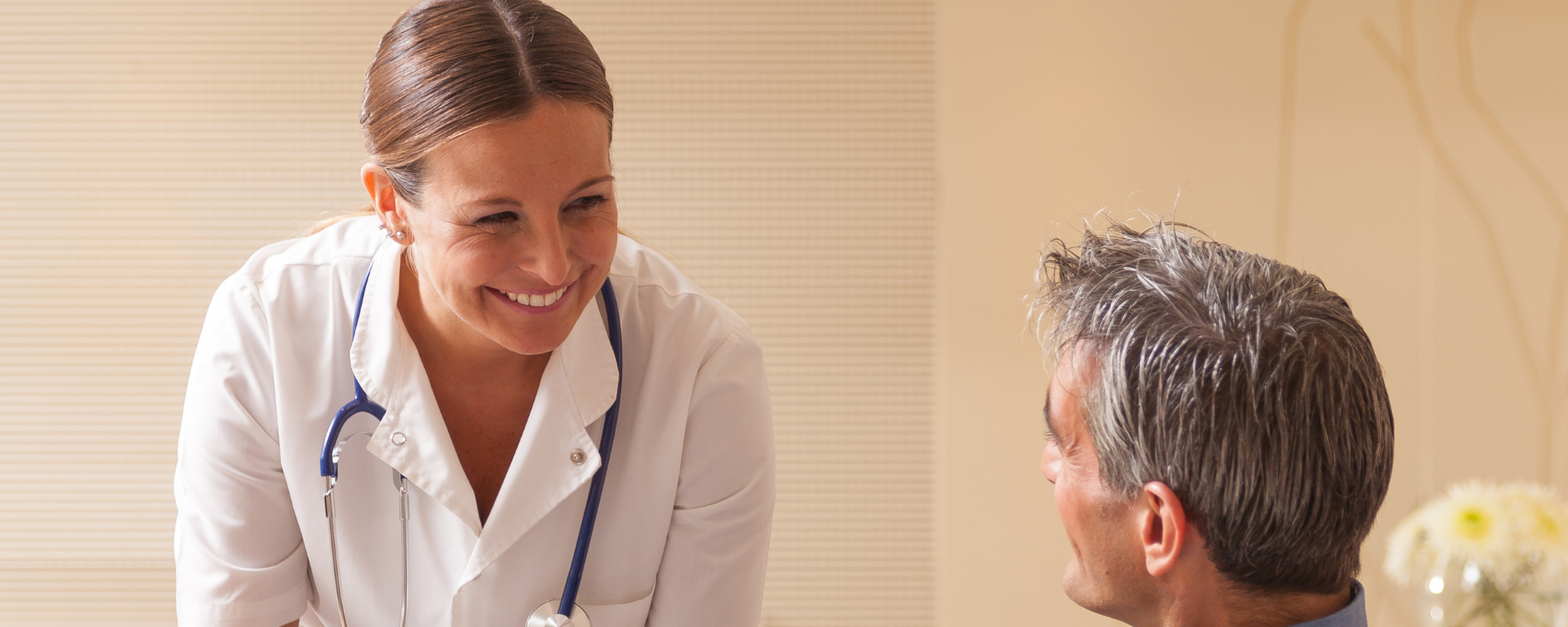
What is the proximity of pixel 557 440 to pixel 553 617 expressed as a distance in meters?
0.23

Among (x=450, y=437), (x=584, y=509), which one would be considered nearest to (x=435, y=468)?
(x=450, y=437)

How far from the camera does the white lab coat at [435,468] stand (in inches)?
51.7

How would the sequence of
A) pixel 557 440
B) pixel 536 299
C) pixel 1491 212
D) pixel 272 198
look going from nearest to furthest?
pixel 536 299, pixel 557 440, pixel 1491 212, pixel 272 198

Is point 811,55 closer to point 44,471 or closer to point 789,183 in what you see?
point 789,183

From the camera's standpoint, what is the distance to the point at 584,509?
4.50ft

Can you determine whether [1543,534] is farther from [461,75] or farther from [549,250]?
[461,75]

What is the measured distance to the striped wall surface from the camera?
115 inches

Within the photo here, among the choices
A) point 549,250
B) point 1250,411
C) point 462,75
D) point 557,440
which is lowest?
point 557,440

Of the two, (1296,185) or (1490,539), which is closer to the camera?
(1490,539)

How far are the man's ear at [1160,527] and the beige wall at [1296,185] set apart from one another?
187 centimetres

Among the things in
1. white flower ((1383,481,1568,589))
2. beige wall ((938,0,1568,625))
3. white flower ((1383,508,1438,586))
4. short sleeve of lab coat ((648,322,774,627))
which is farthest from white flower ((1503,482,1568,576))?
beige wall ((938,0,1568,625))

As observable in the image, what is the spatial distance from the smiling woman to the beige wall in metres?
1.59

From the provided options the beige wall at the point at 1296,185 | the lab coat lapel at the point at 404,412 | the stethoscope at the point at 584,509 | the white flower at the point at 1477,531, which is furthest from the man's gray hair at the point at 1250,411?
the beige wall at the point at 1296,185

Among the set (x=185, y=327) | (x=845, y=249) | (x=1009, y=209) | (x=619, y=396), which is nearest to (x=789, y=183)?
(x=845, y=249)
